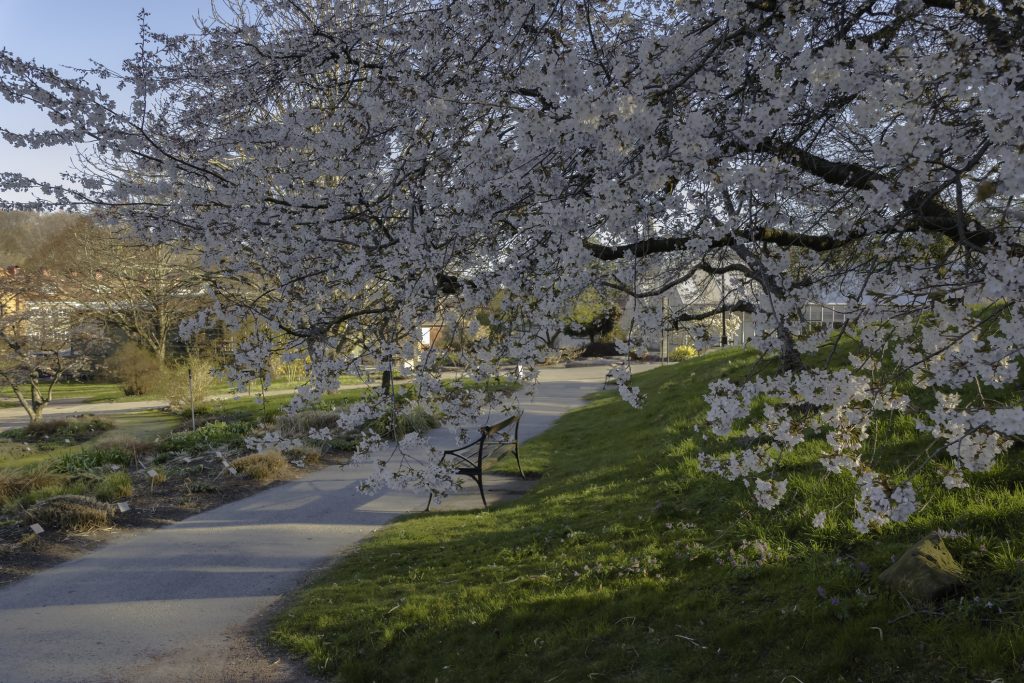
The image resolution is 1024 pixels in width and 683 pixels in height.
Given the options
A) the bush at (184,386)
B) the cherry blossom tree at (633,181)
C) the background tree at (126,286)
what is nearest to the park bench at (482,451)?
the cherry blossom tree at (633,181)

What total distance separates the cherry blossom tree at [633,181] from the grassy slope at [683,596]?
705 millimetres

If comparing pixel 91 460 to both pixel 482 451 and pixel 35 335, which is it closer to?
pixel 482 451

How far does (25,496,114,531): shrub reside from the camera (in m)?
8.09

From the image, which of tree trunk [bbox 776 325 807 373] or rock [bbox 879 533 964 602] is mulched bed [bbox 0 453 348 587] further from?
rock [bbox 879 533 964 602]

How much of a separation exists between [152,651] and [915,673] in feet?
15.4

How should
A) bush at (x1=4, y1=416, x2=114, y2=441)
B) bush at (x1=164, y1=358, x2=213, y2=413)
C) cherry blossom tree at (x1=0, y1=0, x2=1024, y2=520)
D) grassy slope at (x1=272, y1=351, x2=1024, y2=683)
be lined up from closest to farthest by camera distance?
cherry blossom tree at (x1=0, y1=0, x2=1024, y2=520) < grassy slope at (x1=272, y1=351, x2=1024, y2=683) < bush at (x1=4, y1=416, x2=114, y2=441) < bush at (x1=164, y1=358, x2=213, y2=413)

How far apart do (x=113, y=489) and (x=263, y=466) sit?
1987 millimetres

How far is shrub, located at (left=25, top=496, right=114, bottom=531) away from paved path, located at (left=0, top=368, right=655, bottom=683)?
63 centimetres

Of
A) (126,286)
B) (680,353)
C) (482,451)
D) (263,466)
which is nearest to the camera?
(482,451)

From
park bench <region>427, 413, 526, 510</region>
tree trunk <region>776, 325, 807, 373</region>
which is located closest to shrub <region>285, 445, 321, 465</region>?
park bench <region>427, 413, 526, 510</region>

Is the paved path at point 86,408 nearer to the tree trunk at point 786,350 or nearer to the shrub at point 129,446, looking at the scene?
the shrub at point 129,446

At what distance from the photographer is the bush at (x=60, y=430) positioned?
54.7ft

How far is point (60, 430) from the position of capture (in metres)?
17.0

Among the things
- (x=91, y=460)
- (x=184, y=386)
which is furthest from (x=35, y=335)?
(x=91, y=460)
